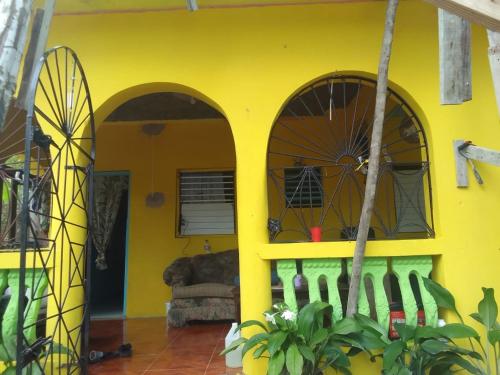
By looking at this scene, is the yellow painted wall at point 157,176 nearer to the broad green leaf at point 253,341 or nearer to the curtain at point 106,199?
the curtain at point 106,199

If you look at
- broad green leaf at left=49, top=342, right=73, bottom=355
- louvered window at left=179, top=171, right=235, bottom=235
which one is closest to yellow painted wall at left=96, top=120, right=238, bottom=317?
louvered window at left=179, top=171, right=235, bottom=235

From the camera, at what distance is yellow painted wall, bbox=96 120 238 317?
18.9 ft

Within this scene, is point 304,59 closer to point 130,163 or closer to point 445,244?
point 445,244

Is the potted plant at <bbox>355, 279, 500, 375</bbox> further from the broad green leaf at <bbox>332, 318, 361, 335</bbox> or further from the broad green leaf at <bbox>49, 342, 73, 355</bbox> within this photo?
the broad green leaf at <bbox>49, 342, 73, 355</bbox>

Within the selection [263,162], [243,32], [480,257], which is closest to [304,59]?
[243,32]

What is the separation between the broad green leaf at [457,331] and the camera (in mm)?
2591

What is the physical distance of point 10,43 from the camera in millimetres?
1629

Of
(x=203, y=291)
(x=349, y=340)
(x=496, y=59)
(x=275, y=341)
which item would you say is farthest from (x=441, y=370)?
(x=203, y=291)

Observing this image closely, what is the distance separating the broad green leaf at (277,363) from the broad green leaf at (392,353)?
66 cm

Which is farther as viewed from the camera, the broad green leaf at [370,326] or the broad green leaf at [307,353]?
the broad green leaf at [370,326]

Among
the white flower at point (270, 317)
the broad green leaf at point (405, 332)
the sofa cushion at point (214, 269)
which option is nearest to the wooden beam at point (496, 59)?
the broad green leaf at point (405, 332)

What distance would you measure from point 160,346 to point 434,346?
2.64 m

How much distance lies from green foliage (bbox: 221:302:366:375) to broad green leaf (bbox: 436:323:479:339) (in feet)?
1.79

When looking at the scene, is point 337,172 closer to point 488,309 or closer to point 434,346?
point 488,309
